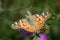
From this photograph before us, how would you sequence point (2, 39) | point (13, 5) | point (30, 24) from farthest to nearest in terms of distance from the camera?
point (13, 5) → point (2, 39) → point (30, 24)

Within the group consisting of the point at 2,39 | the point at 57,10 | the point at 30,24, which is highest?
the point at 57,10

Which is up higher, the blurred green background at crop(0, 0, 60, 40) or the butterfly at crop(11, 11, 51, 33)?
the blurred green background at crop(0, 0, 60, 40)

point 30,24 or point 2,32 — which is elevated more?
point 2,32

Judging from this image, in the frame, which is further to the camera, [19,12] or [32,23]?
[19,12]

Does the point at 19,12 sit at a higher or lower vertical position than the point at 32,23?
higher

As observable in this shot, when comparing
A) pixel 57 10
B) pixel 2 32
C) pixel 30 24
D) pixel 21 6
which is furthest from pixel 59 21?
pixel 30 24

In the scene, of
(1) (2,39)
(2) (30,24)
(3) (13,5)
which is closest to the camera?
(2) (30,24)

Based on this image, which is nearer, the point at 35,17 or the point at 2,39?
the point at 35,17

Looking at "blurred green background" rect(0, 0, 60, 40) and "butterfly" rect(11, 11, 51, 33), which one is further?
"blurred green background" rect(0, 0, 60, 40)

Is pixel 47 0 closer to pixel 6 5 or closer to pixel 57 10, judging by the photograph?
pixel 57 10

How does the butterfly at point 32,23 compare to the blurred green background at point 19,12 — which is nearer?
the butterfly at point 32,23

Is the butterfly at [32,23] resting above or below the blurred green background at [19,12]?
below
